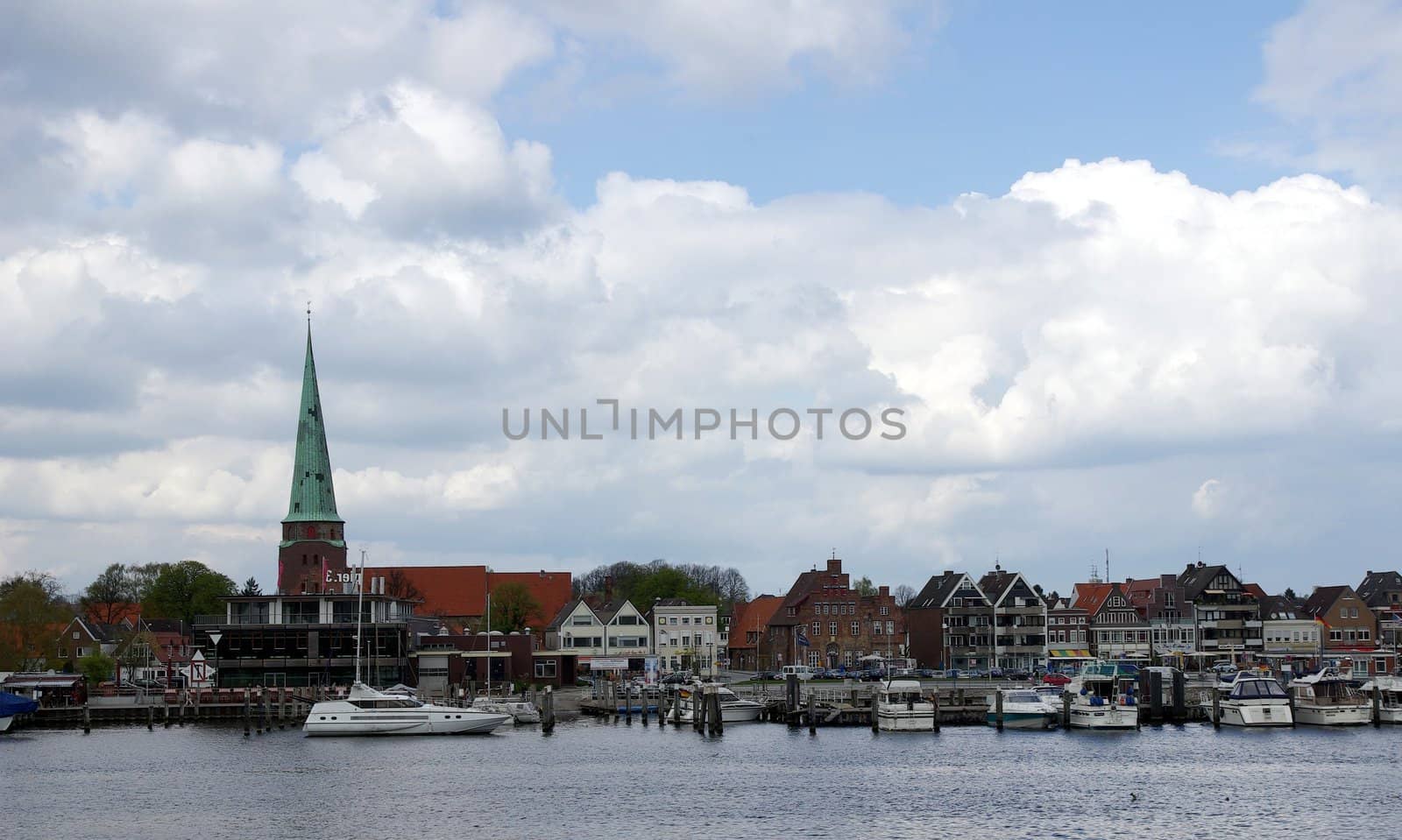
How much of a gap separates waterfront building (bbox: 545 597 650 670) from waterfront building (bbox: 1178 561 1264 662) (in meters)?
59.8

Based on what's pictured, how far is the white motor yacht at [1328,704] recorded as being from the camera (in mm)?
87625

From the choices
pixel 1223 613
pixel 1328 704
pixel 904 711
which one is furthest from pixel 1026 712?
pixel 1223 613

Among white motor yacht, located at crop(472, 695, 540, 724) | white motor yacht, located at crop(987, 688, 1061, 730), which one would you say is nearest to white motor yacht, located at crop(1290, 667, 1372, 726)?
white motor yacht, located at crop(987, 688, 1061, 730)

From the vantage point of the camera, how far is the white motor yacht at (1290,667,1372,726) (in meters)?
87.6

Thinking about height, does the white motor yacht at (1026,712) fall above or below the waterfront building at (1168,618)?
below

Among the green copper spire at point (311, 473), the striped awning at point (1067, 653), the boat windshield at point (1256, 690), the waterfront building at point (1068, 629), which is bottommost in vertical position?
the boat windshield at point (1256, 690)

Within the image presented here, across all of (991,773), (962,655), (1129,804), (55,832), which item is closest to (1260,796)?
(1129,804)

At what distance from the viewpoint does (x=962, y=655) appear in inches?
6319

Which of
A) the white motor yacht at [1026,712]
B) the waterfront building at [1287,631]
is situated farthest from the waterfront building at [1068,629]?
the white motor yacht at [1026,712]

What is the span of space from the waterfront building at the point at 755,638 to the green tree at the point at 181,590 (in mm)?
63243

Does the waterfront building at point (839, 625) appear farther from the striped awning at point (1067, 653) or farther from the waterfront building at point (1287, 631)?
the waterfront building at point (1287, 631)

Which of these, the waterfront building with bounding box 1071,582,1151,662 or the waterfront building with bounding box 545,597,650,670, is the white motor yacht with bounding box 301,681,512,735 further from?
the waterfront building with bounding box 1071,582,1151,662

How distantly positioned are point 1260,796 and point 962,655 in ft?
328

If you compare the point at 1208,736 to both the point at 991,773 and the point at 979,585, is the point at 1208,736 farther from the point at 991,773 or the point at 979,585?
the point at 979,585
